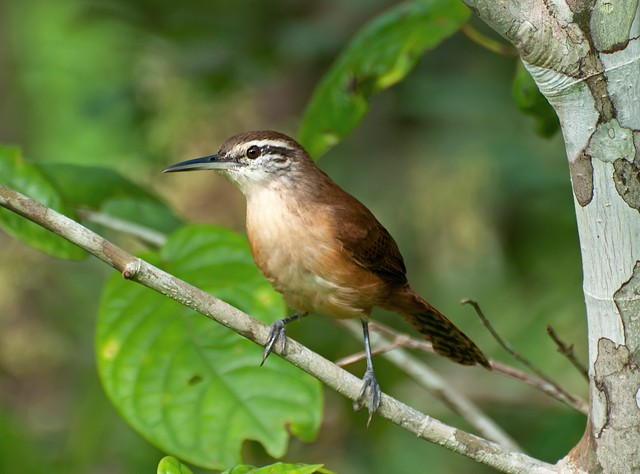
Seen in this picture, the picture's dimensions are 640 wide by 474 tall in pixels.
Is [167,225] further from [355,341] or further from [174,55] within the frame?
[174,55]

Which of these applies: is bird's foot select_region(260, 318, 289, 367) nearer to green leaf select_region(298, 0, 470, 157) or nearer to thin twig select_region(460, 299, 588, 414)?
Answer: thin twig select_region(460, 299, 588, 414)

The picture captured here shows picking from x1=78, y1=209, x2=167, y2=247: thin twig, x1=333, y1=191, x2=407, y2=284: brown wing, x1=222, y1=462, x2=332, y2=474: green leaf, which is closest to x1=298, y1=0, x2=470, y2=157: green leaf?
x1=333, y1=191, x2=407, y2=284: brown wing

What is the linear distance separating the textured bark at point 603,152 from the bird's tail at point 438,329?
1.19 metres

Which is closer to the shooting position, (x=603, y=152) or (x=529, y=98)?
(x=603, y=152)

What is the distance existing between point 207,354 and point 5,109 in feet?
15.3

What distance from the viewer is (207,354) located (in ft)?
11.1

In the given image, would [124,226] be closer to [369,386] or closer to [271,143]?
[271,143]

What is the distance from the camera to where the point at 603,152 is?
228cm

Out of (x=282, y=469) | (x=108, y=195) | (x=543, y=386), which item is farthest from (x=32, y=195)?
(x=543, y=386)

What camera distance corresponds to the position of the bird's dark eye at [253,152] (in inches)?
157

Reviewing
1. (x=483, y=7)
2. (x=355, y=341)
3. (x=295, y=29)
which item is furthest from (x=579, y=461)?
(x=295, y=29)

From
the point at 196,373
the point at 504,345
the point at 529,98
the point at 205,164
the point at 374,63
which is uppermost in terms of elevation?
the point at 529,98

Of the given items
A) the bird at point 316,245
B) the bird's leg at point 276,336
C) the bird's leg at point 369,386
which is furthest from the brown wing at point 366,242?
the bird's leg at point 276,336

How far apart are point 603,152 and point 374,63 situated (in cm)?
160
